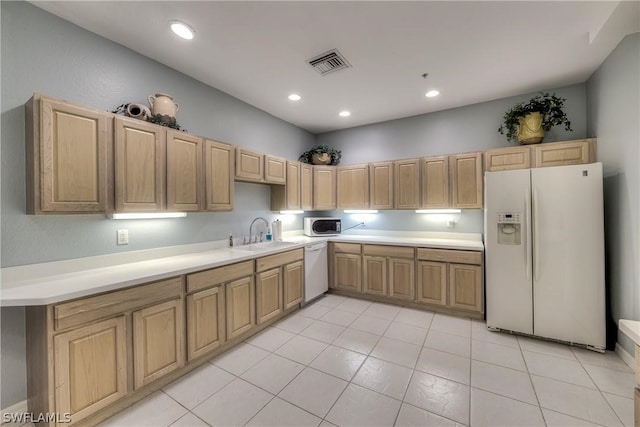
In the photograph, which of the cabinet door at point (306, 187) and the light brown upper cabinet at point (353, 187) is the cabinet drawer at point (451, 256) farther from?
the cabinet door at point (306, 187)

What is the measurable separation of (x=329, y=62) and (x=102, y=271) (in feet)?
9.05

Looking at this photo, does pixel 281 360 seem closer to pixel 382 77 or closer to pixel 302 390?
pixel 302 390

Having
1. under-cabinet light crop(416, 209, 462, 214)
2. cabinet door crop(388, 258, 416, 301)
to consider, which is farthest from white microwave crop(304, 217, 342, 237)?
under-cabinet light crop(416, 209, 462, 214)

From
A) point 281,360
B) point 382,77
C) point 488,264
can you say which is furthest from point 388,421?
point 382,77

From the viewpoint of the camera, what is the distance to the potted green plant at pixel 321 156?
4.35 m

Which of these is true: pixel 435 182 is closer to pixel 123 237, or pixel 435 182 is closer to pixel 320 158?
pixel 320 158

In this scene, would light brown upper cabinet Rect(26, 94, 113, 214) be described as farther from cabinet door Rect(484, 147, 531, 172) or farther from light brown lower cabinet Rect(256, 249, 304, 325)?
cabinet door Rect(484, 147, 531, 172)

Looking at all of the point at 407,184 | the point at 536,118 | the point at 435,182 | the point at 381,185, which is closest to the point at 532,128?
the point at 536,118

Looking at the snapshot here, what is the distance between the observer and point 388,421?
162 cm

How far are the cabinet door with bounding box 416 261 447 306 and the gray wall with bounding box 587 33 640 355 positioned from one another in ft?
4.85

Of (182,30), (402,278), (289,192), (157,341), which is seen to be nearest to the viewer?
(157,341)

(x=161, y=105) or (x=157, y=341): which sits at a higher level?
(x=161, y=105)

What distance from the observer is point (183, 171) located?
7.76 feet

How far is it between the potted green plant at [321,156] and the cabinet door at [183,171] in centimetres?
218
